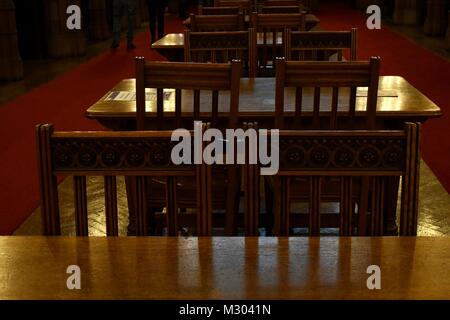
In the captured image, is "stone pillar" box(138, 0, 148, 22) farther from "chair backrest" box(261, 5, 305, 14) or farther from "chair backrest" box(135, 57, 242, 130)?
"chair backrest" box(135, 57, 242, 130)

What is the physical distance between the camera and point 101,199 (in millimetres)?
3961

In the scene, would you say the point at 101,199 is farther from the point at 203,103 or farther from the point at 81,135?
the point at 81,135

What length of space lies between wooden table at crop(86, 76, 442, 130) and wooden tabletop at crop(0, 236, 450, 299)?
1394 millimetres

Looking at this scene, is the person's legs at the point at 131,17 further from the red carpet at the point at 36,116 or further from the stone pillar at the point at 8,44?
the stone pillar at the point at 8,44

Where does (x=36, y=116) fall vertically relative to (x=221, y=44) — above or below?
below

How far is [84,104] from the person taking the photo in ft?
21.7

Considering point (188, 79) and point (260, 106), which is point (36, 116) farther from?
point (188, 79)

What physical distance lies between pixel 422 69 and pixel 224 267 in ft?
25.4

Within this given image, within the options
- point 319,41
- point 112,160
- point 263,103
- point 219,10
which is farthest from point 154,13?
point 112,160

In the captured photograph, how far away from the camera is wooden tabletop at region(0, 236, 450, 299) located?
1.15 metres

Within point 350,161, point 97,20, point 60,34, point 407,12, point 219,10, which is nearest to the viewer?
point 350,161

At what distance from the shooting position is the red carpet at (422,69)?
4.85 m
